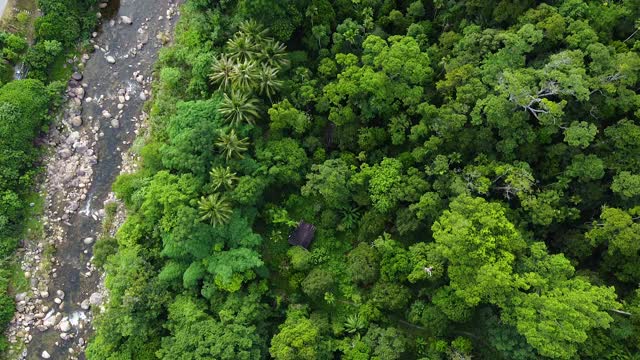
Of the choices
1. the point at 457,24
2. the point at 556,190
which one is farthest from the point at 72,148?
the point at 556,190

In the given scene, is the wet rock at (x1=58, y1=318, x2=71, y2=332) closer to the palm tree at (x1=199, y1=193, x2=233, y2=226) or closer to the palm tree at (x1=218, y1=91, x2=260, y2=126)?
the palm tree at (x1=199, y1=193, x2=233, y2=226)

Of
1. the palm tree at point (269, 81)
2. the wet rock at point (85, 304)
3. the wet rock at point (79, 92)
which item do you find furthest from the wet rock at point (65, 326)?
the palm tree at point (269, 81)

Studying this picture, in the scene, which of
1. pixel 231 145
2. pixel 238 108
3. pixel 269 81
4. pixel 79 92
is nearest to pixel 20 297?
pixel 79 92

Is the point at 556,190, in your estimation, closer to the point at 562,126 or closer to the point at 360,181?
the point at 562,126

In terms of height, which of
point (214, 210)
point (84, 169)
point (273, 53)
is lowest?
point (84, 169)

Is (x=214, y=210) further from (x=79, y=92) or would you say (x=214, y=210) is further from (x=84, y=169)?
(x=79, y=92)

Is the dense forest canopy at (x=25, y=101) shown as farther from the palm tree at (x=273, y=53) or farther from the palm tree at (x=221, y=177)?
the palm tree at (x=273, y=53)
